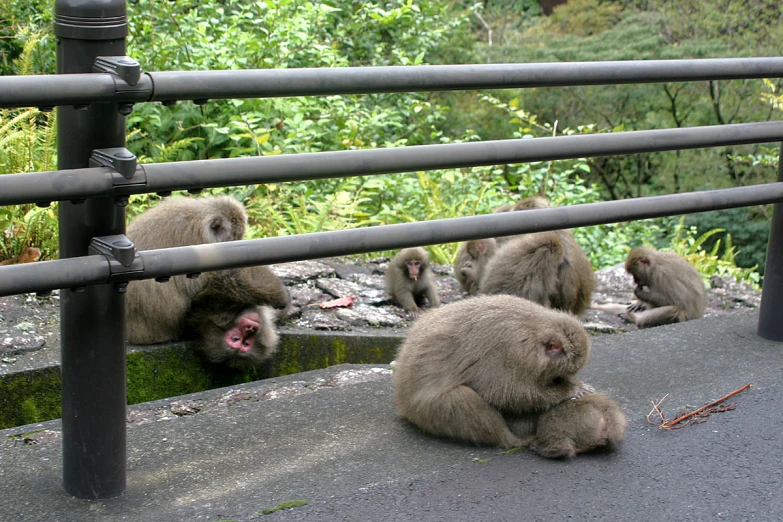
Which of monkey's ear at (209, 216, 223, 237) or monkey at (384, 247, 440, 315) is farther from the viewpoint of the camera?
monkey at (384, 247, 440, 315)

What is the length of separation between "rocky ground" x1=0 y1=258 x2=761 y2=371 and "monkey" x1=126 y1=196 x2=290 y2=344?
1.21 ft

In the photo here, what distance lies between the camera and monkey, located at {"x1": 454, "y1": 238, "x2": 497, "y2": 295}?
21.7ft

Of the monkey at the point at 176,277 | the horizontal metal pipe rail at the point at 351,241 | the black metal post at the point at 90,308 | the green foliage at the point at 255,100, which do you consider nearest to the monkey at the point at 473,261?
the green foliage at the point at 255,100

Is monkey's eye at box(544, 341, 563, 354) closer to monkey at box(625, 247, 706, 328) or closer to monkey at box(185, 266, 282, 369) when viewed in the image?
monkey at box(185, 266, 282, 369)

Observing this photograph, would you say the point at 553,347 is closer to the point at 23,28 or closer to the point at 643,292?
the point at 643,292

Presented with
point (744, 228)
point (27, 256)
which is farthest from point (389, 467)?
point (744, 228)

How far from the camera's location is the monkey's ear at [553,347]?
10.7ft

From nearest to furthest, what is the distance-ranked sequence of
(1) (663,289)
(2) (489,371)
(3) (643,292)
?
(2) (489,371), (1) (663,289), (3) (643,292)

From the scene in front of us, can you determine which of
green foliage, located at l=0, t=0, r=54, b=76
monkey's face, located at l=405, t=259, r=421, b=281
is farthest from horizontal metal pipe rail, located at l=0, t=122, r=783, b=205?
green foliage, located at l=0, t=0, r=54, b=76

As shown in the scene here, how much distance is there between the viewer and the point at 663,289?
6.63m

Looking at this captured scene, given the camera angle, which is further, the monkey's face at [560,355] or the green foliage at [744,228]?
the green foliage at [744,228]

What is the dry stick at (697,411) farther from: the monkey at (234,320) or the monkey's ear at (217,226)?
the monkey's ear at (217,226)

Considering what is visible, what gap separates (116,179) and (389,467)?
4.04 ft

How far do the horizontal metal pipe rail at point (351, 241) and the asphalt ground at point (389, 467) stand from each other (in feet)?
2.22
